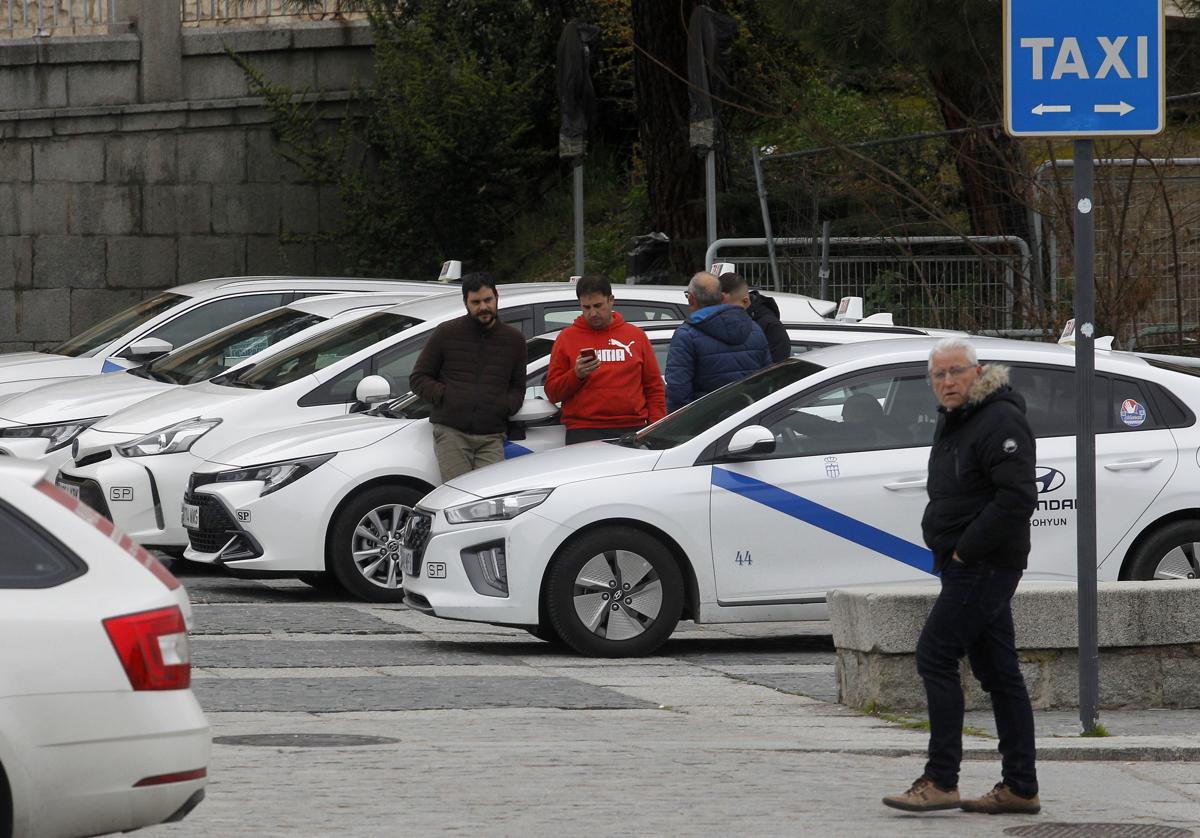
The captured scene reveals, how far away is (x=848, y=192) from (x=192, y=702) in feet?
39.7

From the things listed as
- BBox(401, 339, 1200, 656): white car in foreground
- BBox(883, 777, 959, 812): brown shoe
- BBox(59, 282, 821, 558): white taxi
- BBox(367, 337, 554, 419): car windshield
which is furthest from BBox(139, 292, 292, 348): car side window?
BBox(883, 777, 959, 812): brown shoe

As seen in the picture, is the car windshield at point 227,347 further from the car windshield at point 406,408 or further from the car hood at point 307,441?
the car hood at point 307,441

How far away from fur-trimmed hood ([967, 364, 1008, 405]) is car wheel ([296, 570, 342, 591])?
5714 mm

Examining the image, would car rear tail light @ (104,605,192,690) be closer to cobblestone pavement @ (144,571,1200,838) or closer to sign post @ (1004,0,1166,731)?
cobblestone pavement @ (144,571,1200,838)

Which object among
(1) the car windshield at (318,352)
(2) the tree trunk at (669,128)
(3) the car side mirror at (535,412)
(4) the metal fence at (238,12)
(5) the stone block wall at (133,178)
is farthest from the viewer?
(4) the metal fence at (238,12)

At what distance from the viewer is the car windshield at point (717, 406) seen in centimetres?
1039

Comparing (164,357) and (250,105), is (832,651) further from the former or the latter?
(250,105)

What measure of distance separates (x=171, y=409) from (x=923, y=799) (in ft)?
24.1

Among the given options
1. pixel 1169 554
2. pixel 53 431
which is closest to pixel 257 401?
pixel 53 431

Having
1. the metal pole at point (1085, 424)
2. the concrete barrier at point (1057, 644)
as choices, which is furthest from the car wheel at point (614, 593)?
the metal pole at point (1085, 424)

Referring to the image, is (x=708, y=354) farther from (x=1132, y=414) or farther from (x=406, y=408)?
(x=1132, y=414)

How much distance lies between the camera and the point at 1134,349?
48.8 ft

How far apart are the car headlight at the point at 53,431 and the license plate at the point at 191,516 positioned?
6.59 ft

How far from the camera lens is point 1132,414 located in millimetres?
10508
